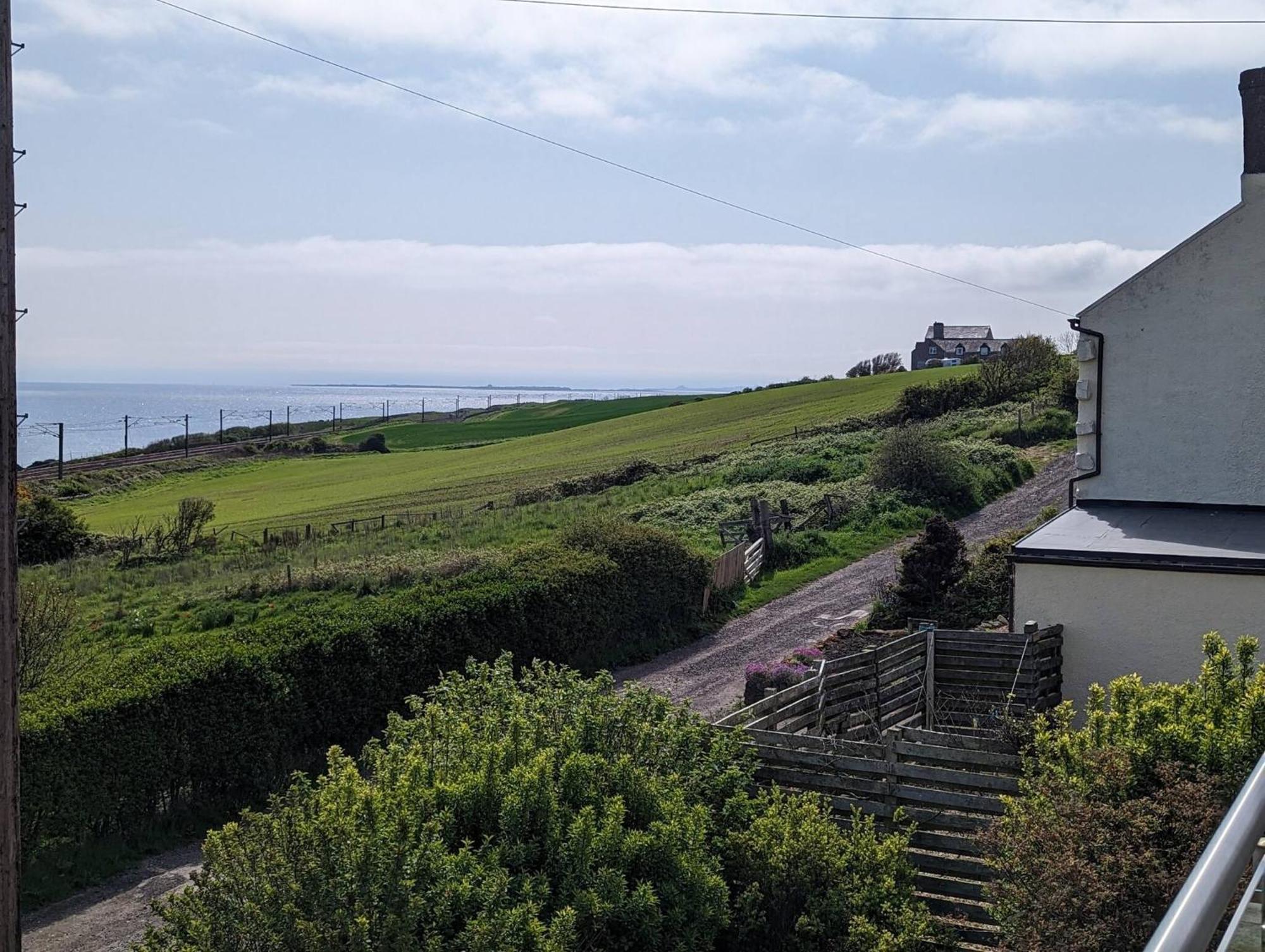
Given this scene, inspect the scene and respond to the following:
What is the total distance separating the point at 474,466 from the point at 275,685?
58.1 metres

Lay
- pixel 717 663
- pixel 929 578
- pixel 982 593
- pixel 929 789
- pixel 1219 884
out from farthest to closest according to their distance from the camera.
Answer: pixel 982 593
pixel 929 578
pixel 717 663
pixel 929 789
pixel 1219 884

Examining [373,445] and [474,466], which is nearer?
[474,466]

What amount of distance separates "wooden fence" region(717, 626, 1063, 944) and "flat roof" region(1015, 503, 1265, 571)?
3.74 feet

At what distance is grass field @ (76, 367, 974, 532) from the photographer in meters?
56.0

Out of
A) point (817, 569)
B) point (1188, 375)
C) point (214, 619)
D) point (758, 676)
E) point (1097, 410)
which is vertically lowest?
point (214, 619)

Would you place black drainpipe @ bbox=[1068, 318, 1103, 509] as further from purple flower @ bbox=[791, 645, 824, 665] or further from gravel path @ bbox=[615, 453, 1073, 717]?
gravel path @ bbox=[615, 453, 1073, 717]

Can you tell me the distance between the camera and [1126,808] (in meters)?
7.17

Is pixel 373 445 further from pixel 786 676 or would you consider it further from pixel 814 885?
pixel 814 885

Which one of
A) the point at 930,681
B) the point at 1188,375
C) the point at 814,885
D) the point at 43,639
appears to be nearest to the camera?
the point at 814,885

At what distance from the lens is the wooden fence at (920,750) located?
9156 mm

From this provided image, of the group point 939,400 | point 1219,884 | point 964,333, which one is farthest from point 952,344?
point 1219,884

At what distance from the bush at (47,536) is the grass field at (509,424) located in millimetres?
51951

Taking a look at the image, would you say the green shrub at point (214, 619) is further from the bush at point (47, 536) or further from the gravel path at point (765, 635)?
the bush at point (47, 536)

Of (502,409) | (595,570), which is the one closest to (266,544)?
(595,570)
